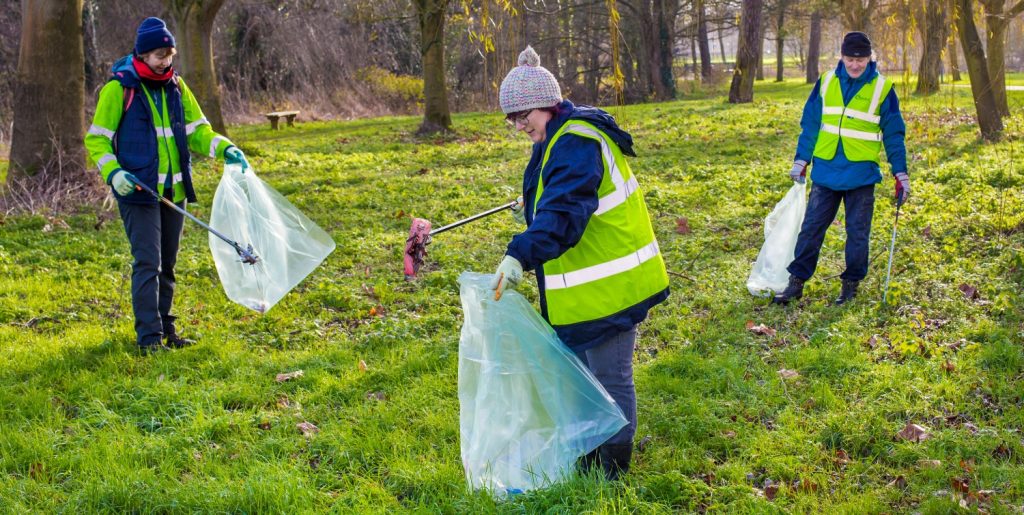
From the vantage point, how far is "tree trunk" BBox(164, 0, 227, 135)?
43.3 feet

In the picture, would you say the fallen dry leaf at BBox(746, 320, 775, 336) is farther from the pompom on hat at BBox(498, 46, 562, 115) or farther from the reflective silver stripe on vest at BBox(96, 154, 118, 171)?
the reflective silver stripe on vest at BBox(96, 154, 118, 171)

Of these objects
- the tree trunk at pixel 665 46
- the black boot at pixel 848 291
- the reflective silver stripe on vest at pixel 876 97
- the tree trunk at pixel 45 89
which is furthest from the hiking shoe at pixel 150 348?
the tree trunk at pixel 665 46

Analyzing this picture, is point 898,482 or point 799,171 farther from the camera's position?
point 799,171

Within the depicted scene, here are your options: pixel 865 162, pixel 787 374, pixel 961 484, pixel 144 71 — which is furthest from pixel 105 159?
pixel 865 162

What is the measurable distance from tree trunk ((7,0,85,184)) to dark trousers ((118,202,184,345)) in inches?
184

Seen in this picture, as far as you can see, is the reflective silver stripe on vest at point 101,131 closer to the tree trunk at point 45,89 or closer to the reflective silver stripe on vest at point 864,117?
the reflective silver stripe on vest at point 864,117

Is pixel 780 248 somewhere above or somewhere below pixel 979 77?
below

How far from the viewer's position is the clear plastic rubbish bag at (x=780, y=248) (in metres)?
6.21

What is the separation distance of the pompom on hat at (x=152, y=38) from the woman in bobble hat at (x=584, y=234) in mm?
2656

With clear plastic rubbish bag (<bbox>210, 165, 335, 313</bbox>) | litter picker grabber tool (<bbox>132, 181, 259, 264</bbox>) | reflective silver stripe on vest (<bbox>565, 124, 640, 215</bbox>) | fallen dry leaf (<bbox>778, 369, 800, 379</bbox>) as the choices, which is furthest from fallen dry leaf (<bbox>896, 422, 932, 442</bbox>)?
litter picker grabber tool (<bbox>132, 181, 259, 264</bbox>)

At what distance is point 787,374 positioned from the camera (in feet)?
15.5

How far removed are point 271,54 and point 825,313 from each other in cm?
2092

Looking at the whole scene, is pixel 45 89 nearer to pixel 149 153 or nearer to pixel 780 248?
pixel 149 153

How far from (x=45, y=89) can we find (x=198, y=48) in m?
4.26
